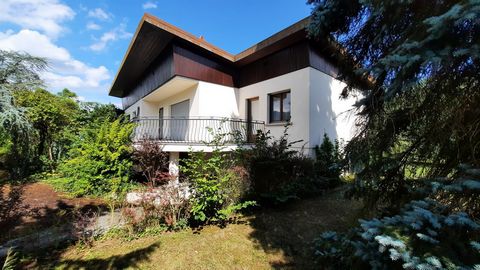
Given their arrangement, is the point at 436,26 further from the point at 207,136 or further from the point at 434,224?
the point at 207,136

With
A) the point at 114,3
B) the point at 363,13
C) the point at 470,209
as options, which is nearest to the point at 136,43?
the point at 114,3

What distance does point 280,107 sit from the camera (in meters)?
10.4

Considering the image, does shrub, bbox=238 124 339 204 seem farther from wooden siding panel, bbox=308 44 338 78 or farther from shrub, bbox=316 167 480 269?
wooden siding panel, bbox=308 44 338 78

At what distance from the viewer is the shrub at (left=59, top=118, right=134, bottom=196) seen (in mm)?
7832

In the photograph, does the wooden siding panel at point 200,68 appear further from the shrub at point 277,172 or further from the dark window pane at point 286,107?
the shrub at point 277,172

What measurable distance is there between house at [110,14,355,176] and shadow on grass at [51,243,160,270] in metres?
4.00

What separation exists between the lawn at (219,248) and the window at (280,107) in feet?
18.4

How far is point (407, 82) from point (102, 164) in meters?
8.97

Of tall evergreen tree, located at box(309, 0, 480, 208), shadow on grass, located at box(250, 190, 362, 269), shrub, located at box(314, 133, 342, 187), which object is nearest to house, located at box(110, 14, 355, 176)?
shrub, located at box(314, 133, 342, 187)

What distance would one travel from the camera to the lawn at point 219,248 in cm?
359

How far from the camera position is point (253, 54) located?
1034cm

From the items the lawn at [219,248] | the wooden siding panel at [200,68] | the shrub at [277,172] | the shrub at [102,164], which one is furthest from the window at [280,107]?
the shrub at [102,164]

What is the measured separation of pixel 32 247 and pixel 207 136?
677 centimetres

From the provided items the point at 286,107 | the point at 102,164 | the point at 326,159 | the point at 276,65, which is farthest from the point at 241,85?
the point at 102,164
